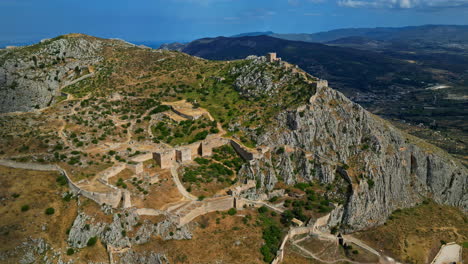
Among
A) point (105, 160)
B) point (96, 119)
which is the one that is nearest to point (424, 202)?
point (105, 160)

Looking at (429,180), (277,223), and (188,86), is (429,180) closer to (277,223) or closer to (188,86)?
(277,223)

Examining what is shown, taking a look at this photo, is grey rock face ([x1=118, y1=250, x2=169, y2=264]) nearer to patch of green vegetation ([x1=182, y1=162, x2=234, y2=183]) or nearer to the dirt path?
the dirt path

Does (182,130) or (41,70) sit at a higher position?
(41,70)

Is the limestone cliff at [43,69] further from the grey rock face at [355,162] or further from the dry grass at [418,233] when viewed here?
the dry grass at [418,233]

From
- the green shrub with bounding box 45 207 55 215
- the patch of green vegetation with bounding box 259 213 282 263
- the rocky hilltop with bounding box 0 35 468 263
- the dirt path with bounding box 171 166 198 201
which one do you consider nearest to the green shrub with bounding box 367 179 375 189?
the rocky hilltop with bounding box 0 35 468 263

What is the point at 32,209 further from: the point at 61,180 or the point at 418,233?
the point at 418,233

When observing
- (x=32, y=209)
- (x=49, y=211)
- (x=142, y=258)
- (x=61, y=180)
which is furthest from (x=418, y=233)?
(x=32, y=209)
